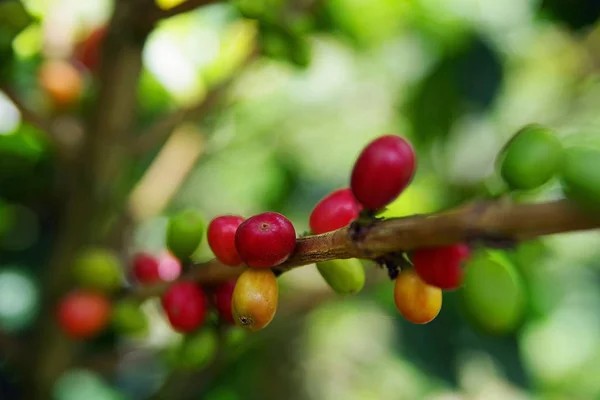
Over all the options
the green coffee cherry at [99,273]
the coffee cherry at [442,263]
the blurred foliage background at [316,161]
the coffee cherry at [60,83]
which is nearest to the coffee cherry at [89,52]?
the blurred foliage background at [316,161]

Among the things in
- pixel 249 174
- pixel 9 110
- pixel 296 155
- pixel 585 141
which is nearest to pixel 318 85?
pixel 296 155

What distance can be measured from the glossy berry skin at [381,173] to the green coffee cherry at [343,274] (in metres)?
0.06

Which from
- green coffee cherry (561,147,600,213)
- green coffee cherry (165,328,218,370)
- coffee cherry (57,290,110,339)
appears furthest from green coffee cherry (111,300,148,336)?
green coffee cherry (561,147,600,213)

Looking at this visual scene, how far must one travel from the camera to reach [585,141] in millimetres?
374

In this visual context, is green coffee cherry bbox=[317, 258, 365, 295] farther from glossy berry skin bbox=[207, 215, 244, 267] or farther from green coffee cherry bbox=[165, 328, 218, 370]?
green coffee cherry bbox=[165, 328, 218, 370]

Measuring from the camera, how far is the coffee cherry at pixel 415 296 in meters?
0.40

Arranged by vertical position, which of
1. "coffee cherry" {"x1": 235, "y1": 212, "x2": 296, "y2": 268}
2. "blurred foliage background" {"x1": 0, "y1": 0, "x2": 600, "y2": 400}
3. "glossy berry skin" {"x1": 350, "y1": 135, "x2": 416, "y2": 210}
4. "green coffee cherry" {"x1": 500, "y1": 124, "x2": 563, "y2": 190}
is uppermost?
"green coffee cherry" {"x1": 500, "y1": 124, "x2": 563, "y2": 190}

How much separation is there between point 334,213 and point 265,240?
9 cm

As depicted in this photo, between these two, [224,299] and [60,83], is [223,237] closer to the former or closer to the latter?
[224,299]

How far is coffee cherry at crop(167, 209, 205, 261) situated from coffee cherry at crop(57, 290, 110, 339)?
8.7 inches

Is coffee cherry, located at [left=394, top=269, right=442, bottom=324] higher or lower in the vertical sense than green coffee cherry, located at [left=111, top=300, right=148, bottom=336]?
higher

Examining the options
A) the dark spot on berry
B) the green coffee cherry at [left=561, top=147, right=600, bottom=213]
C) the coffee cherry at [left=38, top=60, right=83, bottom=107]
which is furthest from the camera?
the coffee cherry at [left=38, top=60, right=83, bottom=107]

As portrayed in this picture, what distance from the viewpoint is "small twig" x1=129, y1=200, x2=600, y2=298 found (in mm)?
297

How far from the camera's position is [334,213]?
1.51 feet
